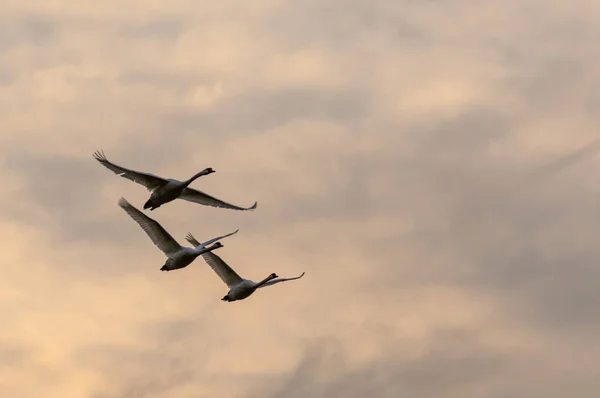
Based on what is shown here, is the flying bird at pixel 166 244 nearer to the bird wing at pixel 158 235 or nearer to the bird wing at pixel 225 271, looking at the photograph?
the bird wing at pixel 158 235

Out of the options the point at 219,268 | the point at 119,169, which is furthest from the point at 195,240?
the point at 119,169

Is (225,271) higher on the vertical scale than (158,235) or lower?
higher

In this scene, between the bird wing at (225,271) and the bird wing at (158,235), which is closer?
the bird wing at (158,235)

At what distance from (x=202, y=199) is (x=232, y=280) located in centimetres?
1066

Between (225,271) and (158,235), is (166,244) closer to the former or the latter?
(158,235)

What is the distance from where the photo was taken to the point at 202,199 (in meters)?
189

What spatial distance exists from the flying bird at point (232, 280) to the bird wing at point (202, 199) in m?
4.91

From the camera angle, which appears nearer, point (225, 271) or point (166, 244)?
point (166, 244)

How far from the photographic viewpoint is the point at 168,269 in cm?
A: 18562

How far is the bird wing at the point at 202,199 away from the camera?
188125 millimetres

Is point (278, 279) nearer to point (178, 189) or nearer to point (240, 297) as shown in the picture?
point (240, 297)

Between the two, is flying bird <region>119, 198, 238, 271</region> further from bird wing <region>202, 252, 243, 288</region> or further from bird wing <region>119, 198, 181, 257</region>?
bird wing <region>202, 252, 243, 288</region>

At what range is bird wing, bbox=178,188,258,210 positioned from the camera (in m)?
188

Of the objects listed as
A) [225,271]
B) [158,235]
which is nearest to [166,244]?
[158,235]
